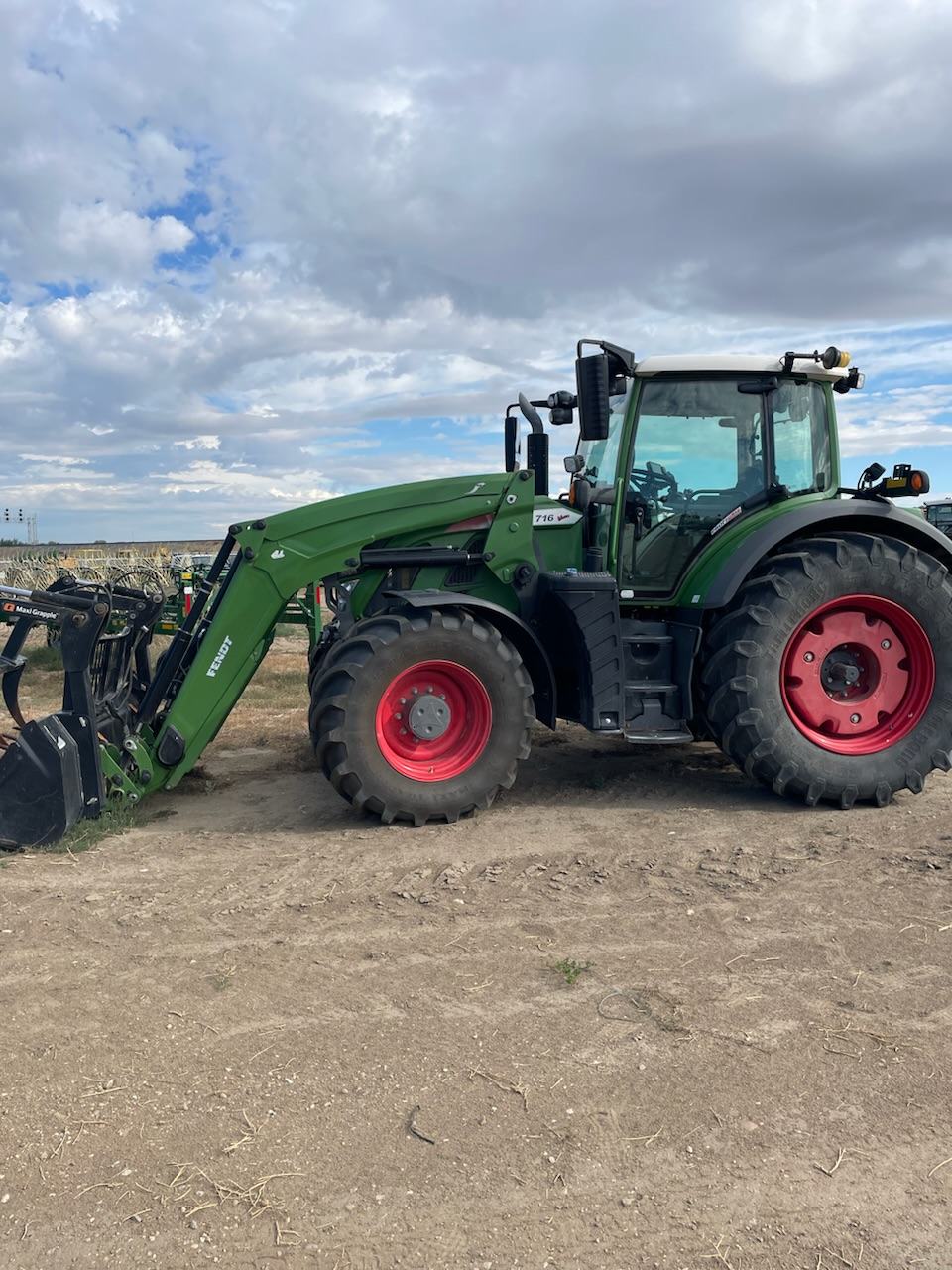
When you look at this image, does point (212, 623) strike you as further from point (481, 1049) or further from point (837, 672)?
point (837, 672)

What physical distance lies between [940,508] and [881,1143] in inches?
848

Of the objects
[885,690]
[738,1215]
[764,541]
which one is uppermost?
[764,541]

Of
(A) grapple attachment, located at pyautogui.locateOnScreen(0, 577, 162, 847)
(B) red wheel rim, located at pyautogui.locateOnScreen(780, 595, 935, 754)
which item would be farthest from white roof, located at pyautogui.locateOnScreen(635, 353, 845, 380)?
(A) grapple attachment, located at pyautogui.locateOnScreen(0, 577, 162, 847)

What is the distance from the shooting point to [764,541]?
19.2ft

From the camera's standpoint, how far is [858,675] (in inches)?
242

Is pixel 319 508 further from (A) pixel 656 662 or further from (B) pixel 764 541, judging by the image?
(B) pixel 764 541

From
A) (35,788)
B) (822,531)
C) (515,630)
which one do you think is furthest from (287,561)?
(822,531)

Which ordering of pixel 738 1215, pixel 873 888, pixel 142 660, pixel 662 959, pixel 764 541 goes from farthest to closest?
pixel 142 660, pixel 764 541, pixel 873 888, pixel 662 959, pixel 738 1215

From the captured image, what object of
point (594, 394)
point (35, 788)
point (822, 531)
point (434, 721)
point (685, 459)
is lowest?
point (35, 788)

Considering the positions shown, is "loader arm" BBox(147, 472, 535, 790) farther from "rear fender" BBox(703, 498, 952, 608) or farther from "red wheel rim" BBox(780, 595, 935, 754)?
"red wheel rim" BBox(780, 595, 935, 754)

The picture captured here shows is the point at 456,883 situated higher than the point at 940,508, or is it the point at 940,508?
the point at 940,508

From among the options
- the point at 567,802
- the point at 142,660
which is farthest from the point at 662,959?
the point at 142,660

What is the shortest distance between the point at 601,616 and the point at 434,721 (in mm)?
1190

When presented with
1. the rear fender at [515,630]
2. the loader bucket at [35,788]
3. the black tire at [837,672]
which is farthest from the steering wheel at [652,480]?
the loader bucket at [35,788]
